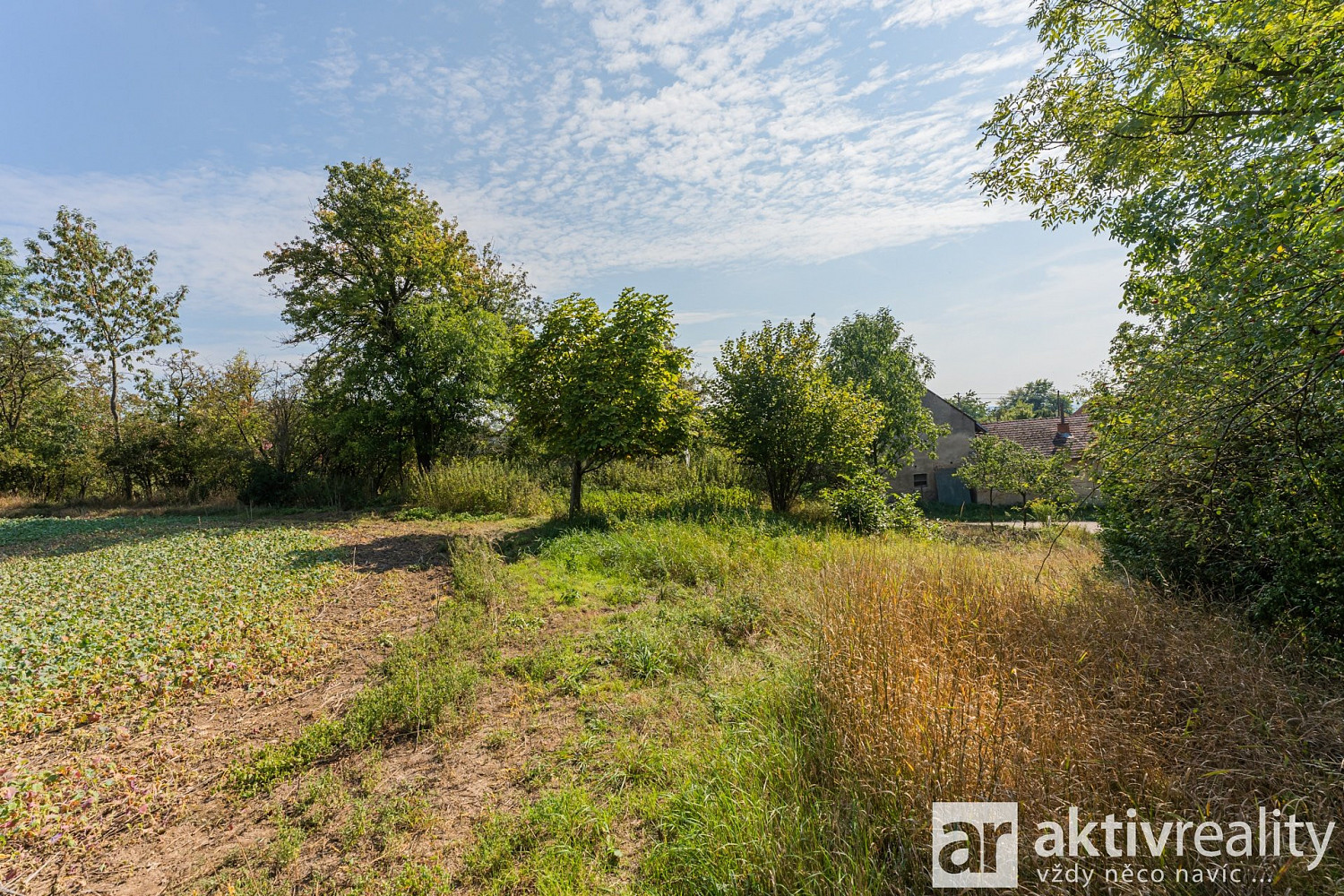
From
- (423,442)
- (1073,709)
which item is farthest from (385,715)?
(423,442)

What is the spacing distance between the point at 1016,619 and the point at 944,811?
6.45 ft

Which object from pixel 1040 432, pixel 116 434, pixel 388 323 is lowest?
pixel 1040 432

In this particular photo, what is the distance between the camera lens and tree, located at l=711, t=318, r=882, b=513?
488 inches

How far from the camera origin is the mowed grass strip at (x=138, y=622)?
3.85 metres

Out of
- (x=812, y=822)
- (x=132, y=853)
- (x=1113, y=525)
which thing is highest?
(x=1113, y=525)

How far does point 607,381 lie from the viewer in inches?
395

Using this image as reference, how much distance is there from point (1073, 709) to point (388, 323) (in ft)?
60.4

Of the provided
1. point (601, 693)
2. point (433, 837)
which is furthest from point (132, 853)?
point (601, 693)

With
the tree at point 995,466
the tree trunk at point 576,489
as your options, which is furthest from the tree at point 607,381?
the tree at point 995,466

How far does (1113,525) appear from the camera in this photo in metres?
5.36

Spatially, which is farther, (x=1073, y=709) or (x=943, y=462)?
(x=943, y=462)

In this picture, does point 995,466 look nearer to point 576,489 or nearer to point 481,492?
point 576,489

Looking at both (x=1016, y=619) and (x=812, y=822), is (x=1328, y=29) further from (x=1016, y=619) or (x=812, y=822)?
(x=812, y=822)

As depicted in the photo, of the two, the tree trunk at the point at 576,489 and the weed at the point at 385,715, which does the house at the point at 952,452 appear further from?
the weed at the point at 385,715
